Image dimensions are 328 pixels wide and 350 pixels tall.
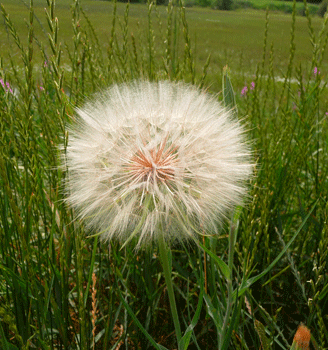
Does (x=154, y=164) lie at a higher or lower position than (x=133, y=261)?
higher

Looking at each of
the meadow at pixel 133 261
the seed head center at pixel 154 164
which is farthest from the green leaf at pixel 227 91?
the seed head center at pixel 154 164

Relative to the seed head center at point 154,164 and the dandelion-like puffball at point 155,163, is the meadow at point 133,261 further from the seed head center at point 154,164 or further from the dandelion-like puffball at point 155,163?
the seed head center at point 154,164

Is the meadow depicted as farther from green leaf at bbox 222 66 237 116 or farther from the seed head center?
the seed head center

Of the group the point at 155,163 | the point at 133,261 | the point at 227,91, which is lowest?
the point at 133,261

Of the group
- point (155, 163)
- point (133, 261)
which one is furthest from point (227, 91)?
point (133, 261)

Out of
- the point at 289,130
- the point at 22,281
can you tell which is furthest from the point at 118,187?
the point at 289,130

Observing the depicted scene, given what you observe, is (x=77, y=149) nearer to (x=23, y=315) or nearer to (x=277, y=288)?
(x=23, y=315)

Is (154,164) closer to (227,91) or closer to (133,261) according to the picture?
(227,91)

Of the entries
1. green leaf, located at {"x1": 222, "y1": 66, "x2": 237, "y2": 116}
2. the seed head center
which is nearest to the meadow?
green leaf, located at {"x1": 222, "y1": 66, "x2": 237, "y2": 116}
